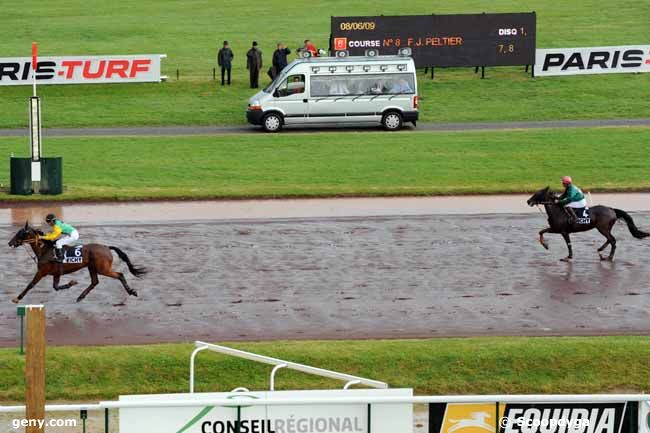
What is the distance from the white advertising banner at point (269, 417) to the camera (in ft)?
39.5

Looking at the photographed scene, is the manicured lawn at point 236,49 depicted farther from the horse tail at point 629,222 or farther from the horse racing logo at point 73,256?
the horse racing logo at point 73,256

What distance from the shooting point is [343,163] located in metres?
35.1

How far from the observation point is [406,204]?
30.0 metres

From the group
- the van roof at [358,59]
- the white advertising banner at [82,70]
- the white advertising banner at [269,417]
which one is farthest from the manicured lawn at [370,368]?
the white advertising banner at [82,70]

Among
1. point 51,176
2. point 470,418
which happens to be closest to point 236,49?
point 51,176

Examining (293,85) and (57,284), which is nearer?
(57,284)

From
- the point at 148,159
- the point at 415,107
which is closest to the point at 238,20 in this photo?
the point at 415,107

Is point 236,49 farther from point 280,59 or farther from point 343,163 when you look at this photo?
point 343,163

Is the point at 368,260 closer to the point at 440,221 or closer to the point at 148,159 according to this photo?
the point at 440,221

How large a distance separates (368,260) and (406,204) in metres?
5.47

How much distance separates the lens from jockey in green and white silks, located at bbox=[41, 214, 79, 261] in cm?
2083

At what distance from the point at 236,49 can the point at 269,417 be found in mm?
44692

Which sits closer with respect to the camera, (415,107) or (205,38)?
(415,107)

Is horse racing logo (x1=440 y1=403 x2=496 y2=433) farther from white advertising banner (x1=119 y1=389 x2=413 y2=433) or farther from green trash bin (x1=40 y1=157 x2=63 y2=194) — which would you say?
green trash bin (x1=40 y1=157 x2=63 y2=194)
